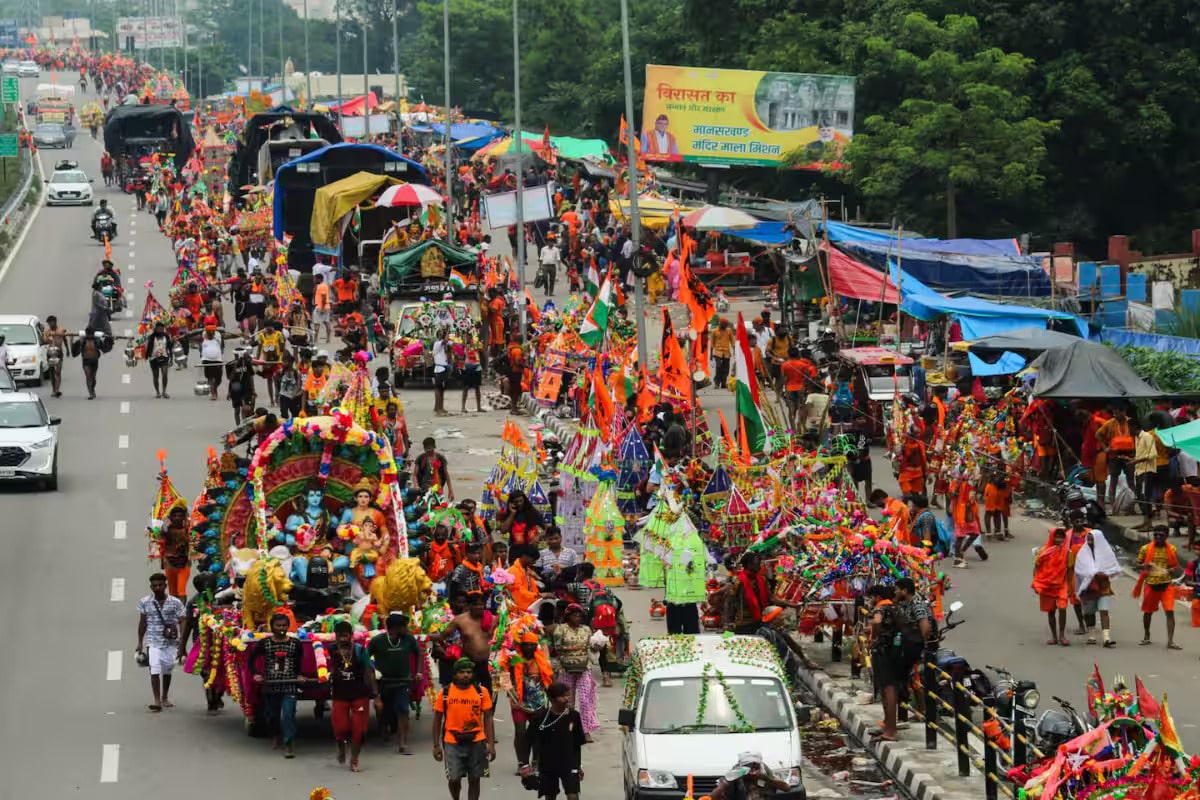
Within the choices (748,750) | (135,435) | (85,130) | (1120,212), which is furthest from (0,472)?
(85,130)

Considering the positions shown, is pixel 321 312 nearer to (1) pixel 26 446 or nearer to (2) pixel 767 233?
(2) pixel 767 233

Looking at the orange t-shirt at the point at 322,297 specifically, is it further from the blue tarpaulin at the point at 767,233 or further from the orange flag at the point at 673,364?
the orange flag at the point at 673,364

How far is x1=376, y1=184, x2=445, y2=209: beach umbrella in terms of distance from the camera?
47.4 metres

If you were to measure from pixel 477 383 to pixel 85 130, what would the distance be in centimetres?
8812

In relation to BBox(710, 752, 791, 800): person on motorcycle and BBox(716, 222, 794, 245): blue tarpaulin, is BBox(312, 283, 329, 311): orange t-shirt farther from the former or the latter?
BBox(710, 752, 791, 800): person on motorcycle

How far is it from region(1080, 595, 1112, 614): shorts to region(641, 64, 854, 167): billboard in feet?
111

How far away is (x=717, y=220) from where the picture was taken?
44719mm

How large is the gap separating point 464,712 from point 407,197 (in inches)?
1269

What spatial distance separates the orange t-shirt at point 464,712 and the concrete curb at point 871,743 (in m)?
3.39

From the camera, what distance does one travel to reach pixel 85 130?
120m

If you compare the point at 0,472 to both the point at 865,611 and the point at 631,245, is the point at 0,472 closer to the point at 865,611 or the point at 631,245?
the point at 631,245

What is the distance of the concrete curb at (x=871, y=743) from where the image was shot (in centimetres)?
1697

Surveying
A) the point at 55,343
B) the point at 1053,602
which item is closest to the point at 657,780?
the point at 1053,602

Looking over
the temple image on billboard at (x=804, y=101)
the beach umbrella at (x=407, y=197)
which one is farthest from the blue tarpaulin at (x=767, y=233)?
the temple image on billboard at (x=804, y=101)
